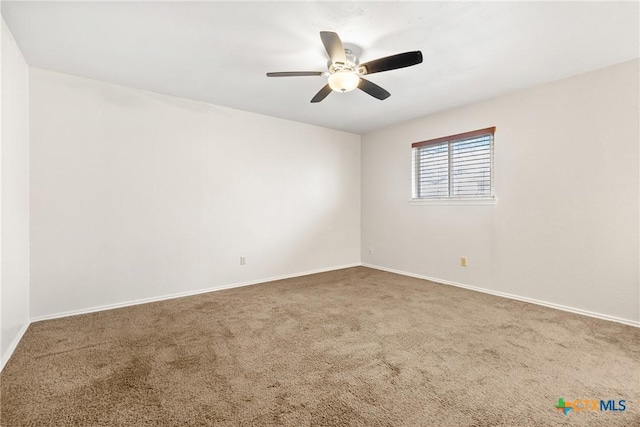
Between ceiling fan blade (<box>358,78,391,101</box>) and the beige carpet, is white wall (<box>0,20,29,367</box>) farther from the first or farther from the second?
ceiling fan blade (<box>358,78,391,101</box>)

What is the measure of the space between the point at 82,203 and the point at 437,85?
395 cm

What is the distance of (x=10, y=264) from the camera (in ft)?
7.50

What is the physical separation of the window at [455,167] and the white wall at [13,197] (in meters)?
4.48

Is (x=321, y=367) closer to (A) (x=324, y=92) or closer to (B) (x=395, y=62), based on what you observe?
(B) (x=395, y=62)

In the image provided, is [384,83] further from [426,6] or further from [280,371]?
[280,371]

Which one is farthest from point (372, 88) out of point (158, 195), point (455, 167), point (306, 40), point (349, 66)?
point (158, 195)

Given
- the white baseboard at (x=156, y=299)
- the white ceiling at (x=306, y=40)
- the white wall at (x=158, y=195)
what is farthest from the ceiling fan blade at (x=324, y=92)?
the white baseboard at (x=156, y=299)

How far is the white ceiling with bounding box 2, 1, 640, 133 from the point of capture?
205 cm

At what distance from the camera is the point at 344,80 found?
2.51 m

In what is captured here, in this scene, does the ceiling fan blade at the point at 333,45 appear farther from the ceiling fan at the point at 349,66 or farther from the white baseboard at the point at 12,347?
the white baseboard at the point at 12,347

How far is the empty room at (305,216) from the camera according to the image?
1.82m

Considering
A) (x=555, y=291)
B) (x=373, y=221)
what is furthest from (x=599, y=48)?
(x=373, y=221)

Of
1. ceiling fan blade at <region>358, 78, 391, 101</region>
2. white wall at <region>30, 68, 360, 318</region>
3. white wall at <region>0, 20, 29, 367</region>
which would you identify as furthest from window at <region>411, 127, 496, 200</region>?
white wall at <region>0, 20, 29, 367</region>

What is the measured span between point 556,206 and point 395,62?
2.42 metres
